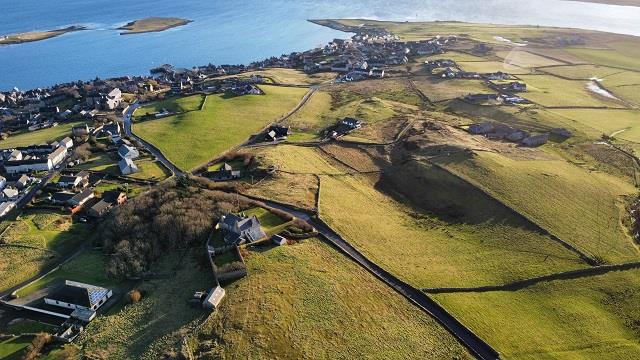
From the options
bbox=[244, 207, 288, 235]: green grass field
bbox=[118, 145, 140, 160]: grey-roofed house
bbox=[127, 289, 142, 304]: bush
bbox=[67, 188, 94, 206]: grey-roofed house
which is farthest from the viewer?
bbox=[118, 145, 140, 160]: grey-roofed house

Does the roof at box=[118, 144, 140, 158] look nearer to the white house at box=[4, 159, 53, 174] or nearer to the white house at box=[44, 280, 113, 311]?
the white house at box=[4, 159, 53, 174]

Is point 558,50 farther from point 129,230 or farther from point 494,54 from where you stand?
point 129,230

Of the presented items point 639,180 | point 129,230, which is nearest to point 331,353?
point 129,230

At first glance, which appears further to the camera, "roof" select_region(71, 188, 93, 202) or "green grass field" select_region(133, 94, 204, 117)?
"green grass field" select_region(133, 94, 204, 117)

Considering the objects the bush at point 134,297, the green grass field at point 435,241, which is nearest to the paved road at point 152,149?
the green grass field at point 435,241

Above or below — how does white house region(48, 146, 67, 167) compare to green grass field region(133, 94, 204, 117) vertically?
below

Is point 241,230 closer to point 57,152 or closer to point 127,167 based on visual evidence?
point 127,167

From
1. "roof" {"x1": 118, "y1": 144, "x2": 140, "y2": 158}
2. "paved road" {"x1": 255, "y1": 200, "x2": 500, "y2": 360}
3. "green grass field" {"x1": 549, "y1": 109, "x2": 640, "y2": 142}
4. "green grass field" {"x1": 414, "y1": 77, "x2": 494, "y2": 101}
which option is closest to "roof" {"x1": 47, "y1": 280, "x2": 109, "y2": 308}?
"paved road" {"x1": 255, "y1": 200, "x2": 500, "y2": 360}
